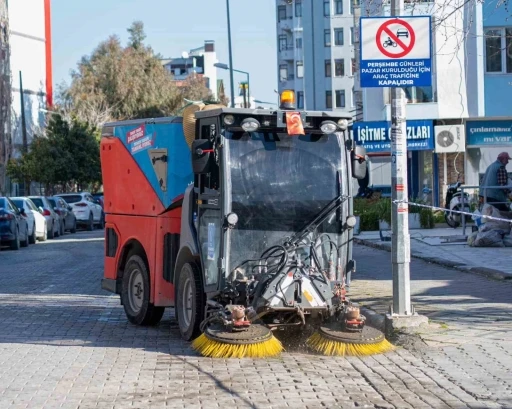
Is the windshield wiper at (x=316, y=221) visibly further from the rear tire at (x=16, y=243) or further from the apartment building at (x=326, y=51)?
the apartment building at (x=326, y=51)

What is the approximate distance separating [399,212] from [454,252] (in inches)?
364

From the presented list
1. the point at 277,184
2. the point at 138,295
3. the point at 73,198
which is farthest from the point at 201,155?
the point at 73,198

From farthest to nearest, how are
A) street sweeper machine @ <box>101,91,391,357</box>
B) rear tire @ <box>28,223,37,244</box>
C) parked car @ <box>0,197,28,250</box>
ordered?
rear tire @ <box>28,223,37,244</box> < parked car @ <box>0,197,28,250</box> < street sweeper machine @ <box>101,91,391,357</box>

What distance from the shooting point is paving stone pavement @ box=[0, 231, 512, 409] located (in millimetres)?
7793

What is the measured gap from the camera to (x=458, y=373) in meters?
8.77

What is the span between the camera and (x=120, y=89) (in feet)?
220

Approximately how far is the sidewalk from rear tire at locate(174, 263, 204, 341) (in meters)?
5.78

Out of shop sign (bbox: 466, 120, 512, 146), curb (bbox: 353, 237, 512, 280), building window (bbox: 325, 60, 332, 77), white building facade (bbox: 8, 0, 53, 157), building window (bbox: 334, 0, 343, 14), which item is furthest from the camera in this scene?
building window (bbox: 325, 60, 332, 77)

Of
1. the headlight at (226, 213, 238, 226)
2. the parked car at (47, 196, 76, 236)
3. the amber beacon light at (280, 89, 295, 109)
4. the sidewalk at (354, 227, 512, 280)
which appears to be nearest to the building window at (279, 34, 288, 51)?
the parked car at (47, 196, 76, 236)

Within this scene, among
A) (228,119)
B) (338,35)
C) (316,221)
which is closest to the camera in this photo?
(228,119)

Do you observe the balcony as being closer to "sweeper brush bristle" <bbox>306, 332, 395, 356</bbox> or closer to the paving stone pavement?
the paving stone pavement

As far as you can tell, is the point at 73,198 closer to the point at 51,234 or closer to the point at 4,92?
the point at 51,234

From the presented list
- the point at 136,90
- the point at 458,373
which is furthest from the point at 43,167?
the point at 458,373

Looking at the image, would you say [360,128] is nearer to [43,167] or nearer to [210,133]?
[210,133]
